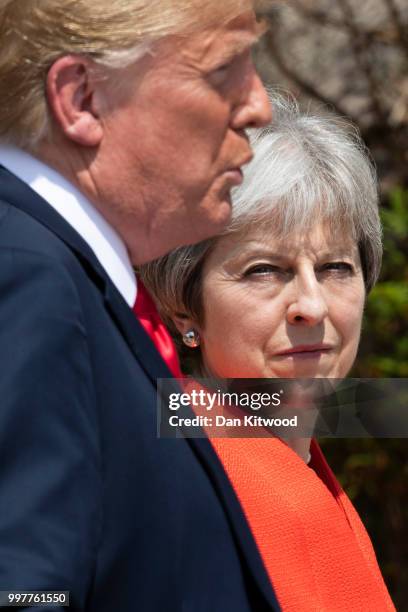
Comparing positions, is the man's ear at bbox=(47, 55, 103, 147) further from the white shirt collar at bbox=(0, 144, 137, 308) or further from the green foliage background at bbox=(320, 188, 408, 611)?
the green foliage background at bbox=(320, 188, 408, 611)

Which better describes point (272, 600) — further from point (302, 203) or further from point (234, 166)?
point (302, 203)

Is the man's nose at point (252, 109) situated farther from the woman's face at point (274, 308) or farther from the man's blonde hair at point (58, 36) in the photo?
the woman's face at point (274, 308)

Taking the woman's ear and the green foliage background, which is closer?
the woman's ear

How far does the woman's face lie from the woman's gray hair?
0.10 ft

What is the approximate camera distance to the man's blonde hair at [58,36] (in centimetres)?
152

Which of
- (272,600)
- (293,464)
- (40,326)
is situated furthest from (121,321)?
(293,464)

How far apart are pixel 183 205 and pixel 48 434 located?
0.44 meters

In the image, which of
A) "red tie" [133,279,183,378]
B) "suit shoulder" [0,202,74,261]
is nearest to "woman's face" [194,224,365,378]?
"red tie" [133,279,183,378]

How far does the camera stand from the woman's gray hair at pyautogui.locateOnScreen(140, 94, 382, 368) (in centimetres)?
222

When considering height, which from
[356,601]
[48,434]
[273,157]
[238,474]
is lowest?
[356,601]

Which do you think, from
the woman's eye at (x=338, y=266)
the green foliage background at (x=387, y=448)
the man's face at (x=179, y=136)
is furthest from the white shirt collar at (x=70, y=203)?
the green foliage background at (x=387, y=448)

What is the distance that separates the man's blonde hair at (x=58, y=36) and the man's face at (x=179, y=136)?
0.03 m

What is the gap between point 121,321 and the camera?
1514mm

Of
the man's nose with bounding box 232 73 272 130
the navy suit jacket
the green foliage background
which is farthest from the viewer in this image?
the green foliage background
